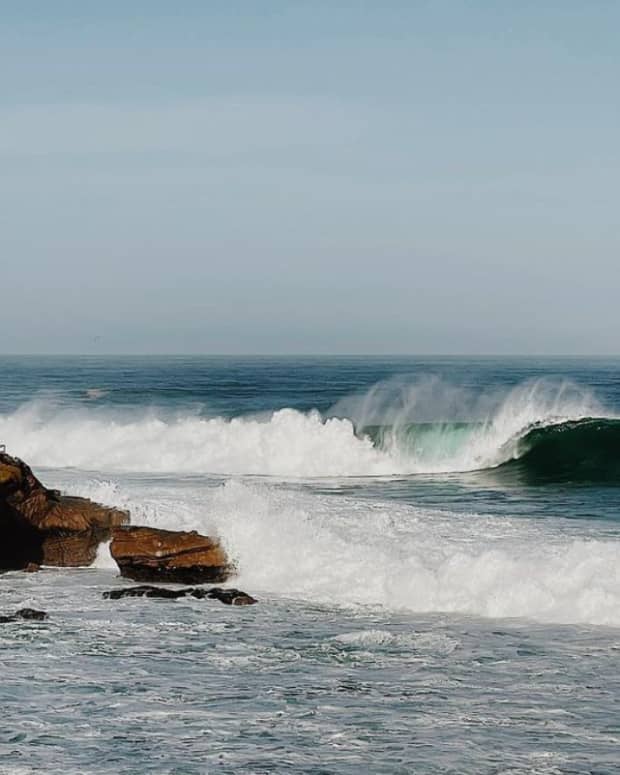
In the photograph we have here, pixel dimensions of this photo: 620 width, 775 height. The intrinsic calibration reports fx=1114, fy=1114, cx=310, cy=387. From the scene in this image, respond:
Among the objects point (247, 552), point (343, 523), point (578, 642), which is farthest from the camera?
point (343, 523)

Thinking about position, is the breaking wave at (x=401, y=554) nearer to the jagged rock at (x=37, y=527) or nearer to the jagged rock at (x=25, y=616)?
the jagged rock at (x=37, y=527)

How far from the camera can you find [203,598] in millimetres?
15633

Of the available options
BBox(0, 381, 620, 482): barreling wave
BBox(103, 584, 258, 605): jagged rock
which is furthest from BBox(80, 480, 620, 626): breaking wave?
BBox(0, 381, 620, 482): barreling wave

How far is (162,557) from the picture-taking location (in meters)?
16.8

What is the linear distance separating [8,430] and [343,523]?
2389 cm

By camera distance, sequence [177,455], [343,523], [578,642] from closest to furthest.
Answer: [578,642]
[343,523]
[177,455]

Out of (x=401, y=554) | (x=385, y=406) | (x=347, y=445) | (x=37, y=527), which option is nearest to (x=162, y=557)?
(x=37, y=527)

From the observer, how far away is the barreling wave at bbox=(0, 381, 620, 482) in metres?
34.1

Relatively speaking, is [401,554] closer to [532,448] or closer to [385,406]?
[532,448]

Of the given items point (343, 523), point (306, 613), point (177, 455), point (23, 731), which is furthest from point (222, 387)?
point (23, 731)

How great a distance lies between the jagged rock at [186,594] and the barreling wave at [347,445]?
16.5 meters

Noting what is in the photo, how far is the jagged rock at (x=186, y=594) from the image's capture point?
15.4 metres

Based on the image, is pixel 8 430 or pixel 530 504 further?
pixel 8 430

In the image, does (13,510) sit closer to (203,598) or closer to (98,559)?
(98,559)
